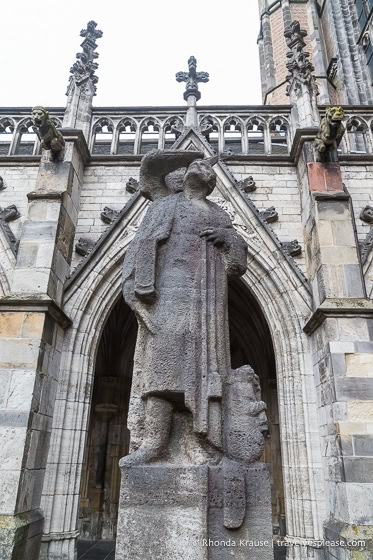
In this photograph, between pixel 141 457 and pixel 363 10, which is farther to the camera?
pixel 363 10

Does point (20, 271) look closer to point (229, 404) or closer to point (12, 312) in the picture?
point (12, 312)

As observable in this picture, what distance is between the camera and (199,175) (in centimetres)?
332

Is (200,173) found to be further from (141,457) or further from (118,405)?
(118,405)

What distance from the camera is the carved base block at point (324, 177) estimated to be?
726 centimetres

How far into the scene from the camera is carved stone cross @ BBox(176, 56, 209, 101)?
9284 mm

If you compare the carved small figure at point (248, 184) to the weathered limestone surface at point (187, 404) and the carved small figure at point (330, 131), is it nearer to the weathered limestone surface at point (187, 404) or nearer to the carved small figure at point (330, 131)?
the carved small figure at point (330, 131)

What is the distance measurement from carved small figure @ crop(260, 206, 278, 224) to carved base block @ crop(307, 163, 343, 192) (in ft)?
2.96

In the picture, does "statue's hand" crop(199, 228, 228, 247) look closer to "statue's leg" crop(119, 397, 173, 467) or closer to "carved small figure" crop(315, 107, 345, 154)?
"statue's leg" crop(119, 397, 173, 467)

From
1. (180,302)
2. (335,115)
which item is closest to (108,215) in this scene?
(335,115)

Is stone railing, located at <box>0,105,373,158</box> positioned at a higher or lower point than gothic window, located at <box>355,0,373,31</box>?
lower

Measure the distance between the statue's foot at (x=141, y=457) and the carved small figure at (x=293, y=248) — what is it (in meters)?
5.62

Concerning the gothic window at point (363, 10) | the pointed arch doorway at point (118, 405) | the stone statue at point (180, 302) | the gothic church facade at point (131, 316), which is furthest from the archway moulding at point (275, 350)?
the gothic window at point (363, 10)

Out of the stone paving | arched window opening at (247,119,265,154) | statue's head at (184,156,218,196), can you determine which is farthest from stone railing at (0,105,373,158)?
the stone paving

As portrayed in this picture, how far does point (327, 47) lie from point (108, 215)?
1462cm
